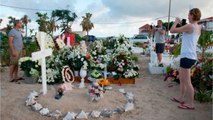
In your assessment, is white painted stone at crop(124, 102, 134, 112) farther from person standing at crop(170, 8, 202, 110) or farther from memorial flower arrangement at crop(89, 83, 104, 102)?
person standing at crop(170, 8, 202, 110)

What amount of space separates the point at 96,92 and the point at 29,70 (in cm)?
282

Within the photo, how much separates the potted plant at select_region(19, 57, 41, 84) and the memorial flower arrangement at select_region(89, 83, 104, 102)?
2.52 metres

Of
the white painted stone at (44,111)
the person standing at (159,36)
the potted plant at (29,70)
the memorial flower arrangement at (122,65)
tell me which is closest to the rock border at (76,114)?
the white painted stone at (44,111)

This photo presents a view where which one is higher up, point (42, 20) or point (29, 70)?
point (42, 20)

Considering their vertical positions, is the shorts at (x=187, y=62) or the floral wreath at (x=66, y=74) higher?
the shorts at (x=187, y=62)

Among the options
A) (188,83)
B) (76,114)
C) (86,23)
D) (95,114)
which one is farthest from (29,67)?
(86,23)

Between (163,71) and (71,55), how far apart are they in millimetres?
3092

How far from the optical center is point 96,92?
471 cm

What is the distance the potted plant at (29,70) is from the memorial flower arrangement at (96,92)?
252 centimetres

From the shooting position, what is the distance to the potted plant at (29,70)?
22.3 feet

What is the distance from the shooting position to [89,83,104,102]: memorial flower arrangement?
15.5ft

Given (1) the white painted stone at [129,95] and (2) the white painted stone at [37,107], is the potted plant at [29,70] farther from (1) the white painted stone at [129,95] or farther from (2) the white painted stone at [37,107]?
(1) the white painted stone at [129,95]

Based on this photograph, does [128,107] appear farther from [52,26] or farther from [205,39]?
[52,26]

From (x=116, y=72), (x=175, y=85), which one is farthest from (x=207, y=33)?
(x=116, y=72)
